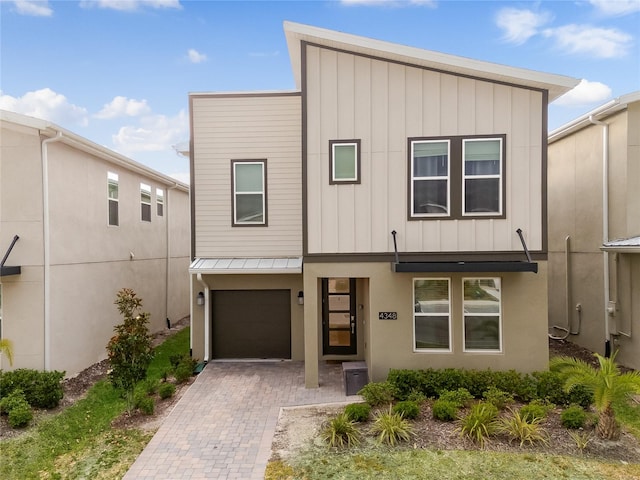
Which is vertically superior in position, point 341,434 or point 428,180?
point 428,180

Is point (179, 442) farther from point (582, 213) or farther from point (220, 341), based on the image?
point (582, 213)

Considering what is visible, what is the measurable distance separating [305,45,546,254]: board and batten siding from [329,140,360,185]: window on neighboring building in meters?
0.13

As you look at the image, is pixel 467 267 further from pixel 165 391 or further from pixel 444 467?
pixel 165 391

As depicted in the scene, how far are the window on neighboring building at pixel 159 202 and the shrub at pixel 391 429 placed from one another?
12.1 metres

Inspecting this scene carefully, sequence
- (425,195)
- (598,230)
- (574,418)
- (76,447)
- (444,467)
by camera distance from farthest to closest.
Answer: (598,230) → (425,195) → (76,447) → (574,418) → (444,467)

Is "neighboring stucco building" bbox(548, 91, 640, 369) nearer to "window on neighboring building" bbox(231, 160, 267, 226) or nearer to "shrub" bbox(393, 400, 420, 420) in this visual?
"shrub" bbox(393, 400, 420, 420)

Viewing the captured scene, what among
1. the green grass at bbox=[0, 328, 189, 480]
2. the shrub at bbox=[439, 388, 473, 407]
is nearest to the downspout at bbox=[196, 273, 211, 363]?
the green grass at bbox=[0, 328, 189, 480]

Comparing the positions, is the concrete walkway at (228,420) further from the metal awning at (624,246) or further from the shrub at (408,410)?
the metal awning at (624,246)

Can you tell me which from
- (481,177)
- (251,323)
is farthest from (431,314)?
(251,323)

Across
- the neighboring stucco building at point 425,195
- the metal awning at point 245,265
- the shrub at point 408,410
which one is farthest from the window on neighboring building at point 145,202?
the shrub at point 408,410

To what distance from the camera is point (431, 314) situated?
814cm

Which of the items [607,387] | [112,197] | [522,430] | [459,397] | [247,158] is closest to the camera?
[607,387]

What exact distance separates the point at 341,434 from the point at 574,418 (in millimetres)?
3793

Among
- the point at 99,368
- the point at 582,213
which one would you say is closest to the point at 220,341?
the point at 99,368
